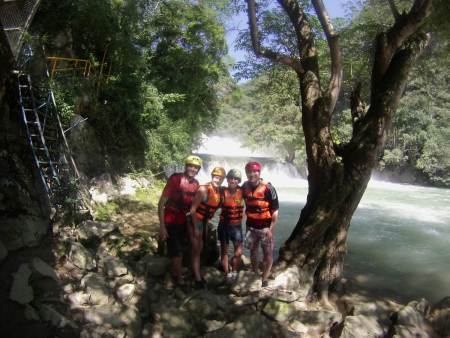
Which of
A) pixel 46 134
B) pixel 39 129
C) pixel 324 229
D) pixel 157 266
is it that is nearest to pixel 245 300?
pixel 157 266

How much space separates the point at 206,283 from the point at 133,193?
787 centimetres

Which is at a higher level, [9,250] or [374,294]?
[9,250]

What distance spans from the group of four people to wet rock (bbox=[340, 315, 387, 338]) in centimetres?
121

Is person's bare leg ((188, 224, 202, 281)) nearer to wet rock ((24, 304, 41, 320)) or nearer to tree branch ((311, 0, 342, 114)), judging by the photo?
wet rock ((24, 304, 41, 320))

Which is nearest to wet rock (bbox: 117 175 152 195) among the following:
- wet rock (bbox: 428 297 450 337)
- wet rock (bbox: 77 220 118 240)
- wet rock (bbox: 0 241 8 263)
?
wet rock (bbox: 77 220 118 240)

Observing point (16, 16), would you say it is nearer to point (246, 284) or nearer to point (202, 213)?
point (202, 213)

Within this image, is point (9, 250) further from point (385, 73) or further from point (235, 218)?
point (385, 73)

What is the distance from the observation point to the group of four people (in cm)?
493

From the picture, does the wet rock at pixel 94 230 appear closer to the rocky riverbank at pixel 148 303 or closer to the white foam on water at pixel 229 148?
the rocky riverbank at pixel 148 303

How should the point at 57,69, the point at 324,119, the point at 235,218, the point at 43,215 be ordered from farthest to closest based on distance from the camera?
1. the point at 57,69
2. the point at 324,119
3. the point at 235,218
4. the point at 43,215

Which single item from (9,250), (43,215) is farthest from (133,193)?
(9,250)

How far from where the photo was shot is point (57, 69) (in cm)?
1035

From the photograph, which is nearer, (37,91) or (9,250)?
(9,250)

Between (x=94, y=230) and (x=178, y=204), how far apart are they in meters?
1.79
